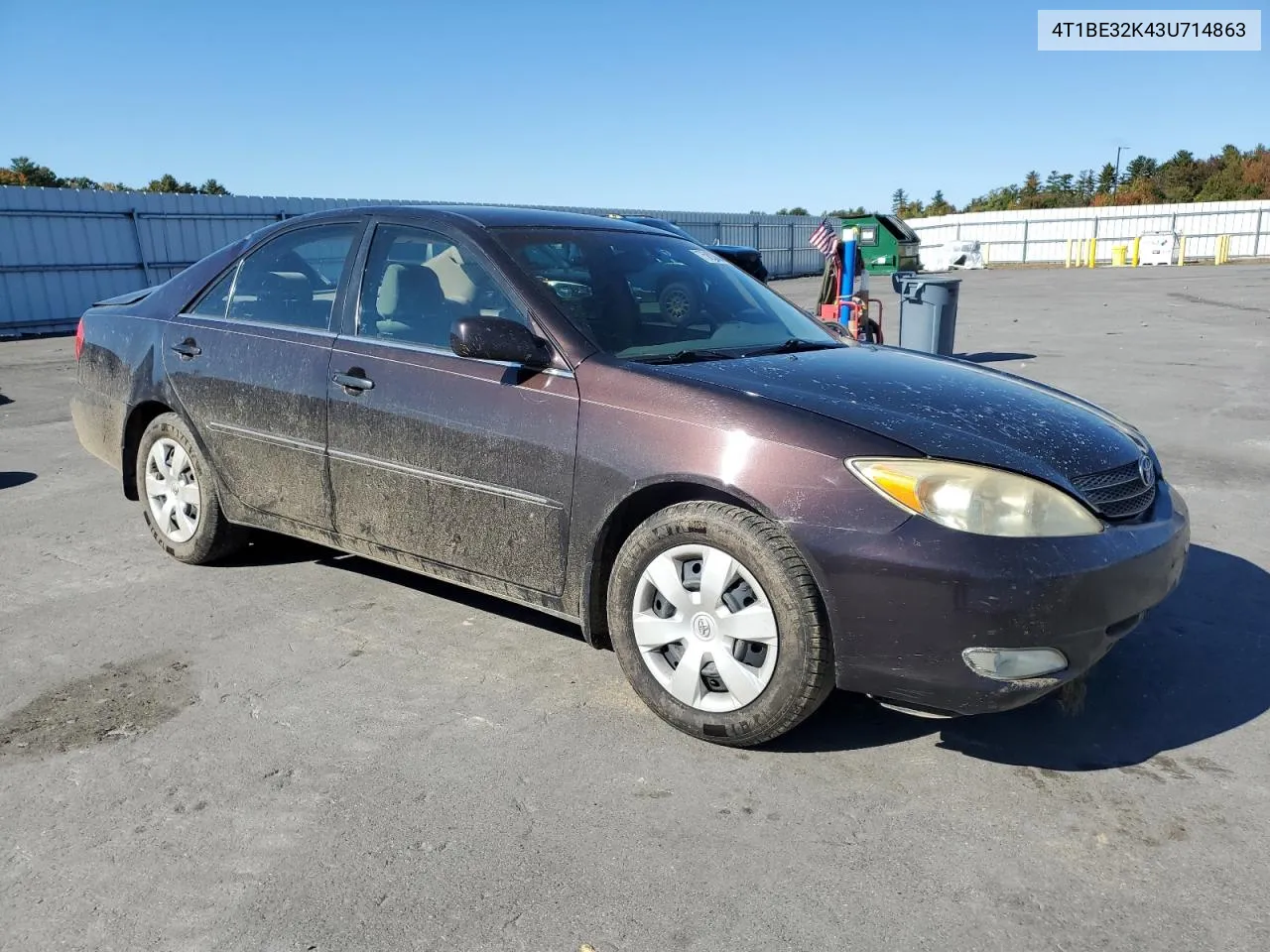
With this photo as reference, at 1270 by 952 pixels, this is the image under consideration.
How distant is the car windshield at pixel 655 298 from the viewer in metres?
3.55

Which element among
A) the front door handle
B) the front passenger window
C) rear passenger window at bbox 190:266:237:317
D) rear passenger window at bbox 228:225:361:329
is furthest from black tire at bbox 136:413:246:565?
the front passenger window

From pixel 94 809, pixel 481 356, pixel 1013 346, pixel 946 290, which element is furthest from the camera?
pixel 1013 346

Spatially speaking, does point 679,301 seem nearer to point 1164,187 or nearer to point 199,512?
point 199,512

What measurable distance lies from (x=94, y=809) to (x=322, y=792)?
1.95 feet

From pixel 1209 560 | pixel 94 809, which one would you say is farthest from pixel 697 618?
pixel 1209 560

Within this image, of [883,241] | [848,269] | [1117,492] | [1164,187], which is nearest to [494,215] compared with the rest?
[1117,492]

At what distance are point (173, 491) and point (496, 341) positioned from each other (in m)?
2.29

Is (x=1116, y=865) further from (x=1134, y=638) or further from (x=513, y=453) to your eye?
(x=513, y=453)

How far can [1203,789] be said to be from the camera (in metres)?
2.81

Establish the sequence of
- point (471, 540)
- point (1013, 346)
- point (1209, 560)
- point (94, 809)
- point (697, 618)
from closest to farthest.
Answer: point (94, 809)
point (697, 618)
point (471, 540)
point (1209, 560)
point (1013, 346)

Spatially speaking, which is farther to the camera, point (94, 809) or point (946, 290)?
point (946, 290)

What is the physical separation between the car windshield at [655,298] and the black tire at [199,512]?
1836mm

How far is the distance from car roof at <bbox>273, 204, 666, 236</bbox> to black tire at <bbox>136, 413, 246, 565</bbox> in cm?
111

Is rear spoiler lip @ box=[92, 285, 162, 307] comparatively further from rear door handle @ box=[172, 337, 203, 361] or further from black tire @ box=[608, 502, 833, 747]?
black tire @ box=[608, 502, 833, 747]
